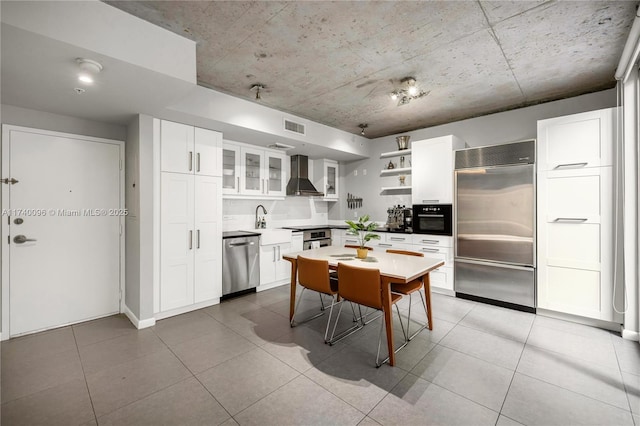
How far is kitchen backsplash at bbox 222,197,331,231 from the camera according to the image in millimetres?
4734

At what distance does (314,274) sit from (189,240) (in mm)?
1782

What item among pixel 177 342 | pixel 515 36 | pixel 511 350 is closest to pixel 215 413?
pixel 177 342

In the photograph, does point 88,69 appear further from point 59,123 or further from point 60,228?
point 60,228

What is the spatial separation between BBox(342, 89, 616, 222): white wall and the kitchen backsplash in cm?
45

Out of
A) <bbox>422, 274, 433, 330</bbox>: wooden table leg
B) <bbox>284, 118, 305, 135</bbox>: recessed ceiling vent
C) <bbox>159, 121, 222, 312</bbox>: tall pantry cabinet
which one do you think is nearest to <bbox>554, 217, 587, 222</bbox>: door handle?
<bbox>422, 274, 433, 330</bbox>: wooden table leg

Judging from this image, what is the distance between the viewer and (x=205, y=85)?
3.32m

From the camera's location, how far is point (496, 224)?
12.4 ft

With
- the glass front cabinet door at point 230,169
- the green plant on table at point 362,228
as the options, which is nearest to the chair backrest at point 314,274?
the green plant on table at point 362,228

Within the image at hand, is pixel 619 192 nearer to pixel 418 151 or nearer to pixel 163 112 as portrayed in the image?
pixel 418 151

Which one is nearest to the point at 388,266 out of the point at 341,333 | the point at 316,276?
the point at 316,276

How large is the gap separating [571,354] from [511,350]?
19.8 inches

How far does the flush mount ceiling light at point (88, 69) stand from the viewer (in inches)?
79.5

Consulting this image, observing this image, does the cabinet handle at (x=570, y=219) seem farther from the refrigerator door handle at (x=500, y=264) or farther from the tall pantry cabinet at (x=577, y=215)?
the refrigerator door handle at (x=500, y=264)

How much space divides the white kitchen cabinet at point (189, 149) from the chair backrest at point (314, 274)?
1838 mm
